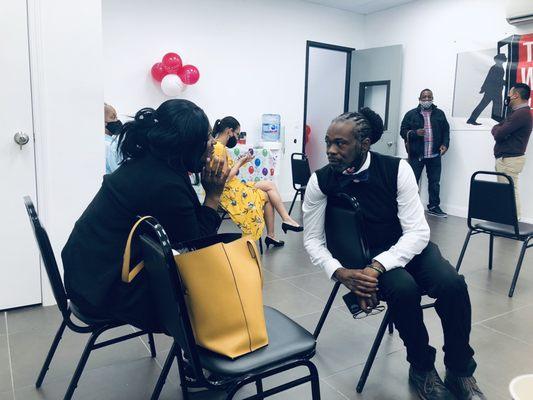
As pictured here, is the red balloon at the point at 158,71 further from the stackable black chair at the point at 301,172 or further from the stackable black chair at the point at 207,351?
the stackable black chair at the point at 207,351

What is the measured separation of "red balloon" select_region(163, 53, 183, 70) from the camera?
16.0ft

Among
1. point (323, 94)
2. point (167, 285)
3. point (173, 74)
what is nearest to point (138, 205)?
point (167, 285)

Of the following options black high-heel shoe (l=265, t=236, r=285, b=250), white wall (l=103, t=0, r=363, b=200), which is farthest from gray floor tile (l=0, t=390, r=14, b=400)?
white wall (l=103, t=0, r=363, b=200)

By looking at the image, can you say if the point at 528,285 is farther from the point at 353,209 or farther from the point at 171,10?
the point at 171,10

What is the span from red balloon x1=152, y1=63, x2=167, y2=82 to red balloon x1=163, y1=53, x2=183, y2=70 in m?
0.06

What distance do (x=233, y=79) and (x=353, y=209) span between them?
428cm

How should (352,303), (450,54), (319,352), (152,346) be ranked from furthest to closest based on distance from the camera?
(450,54) < (319,352) < (152,346) < (352,303)

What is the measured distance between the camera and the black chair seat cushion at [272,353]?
3.60 feet

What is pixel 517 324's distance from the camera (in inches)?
95.0

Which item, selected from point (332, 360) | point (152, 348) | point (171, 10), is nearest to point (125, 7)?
point (171, 10)

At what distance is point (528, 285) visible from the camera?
9.92 ft

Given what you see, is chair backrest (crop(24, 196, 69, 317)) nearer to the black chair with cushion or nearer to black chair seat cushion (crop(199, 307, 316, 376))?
black chair seat cushion (crop(199, 307, 316, 376))

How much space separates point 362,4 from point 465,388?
18.7 feet

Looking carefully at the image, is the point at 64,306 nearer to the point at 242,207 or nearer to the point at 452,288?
the point at 452,288
